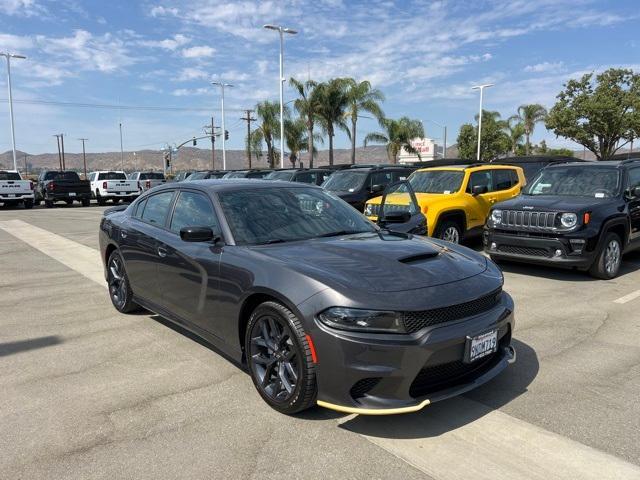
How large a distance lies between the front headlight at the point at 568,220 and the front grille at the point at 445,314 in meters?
4.34

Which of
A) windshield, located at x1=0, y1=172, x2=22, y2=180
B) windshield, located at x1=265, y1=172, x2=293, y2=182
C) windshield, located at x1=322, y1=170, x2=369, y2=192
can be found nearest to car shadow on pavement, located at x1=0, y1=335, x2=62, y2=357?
windshield, located at x1=322, y1=170, x2=369, y2=192

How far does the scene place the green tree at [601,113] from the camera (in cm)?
3578

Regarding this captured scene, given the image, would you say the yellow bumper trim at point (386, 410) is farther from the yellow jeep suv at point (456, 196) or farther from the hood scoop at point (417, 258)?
the yellow jeep suv at point (456, 196)

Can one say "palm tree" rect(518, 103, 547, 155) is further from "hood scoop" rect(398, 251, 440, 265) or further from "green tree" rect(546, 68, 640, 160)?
"hood scoop" rect(398, 251, 440, 265)

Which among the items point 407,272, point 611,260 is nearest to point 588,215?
point 611,260

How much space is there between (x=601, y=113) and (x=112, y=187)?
32502 millimetres

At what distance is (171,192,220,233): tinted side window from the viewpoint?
13.9 feet

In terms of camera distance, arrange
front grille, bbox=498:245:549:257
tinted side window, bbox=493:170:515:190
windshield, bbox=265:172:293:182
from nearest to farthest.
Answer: front grille, bbox=498:245:549:257 → tinted side window, bbox=493:170:515:190 → windshield, bbox=265:172:293:182

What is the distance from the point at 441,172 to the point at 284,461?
8.52 m

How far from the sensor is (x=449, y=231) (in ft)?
31.0

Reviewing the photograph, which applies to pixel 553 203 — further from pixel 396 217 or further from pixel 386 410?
pixel 386 410

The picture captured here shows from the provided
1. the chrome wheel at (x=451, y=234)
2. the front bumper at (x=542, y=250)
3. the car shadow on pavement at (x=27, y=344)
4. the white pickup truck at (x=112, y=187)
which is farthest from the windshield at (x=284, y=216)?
the white pickup truck at (x=112, y=187)

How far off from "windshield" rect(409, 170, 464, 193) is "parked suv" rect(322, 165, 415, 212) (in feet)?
5.27

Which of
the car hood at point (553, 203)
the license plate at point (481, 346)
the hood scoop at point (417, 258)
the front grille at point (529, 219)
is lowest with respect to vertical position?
the license plate at point (481, 346)
